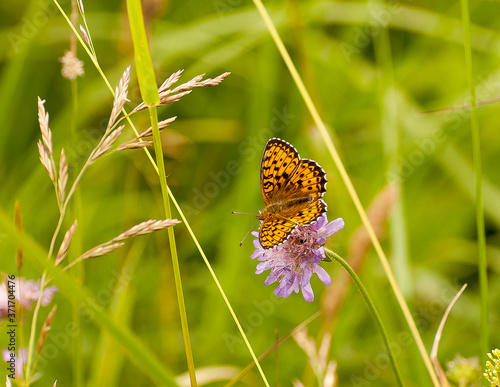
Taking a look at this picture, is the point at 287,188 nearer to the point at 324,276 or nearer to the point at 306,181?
the point at 306,181

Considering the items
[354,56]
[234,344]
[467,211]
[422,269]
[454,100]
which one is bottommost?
[234,344]

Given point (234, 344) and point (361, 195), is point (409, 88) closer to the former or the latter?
point (361, 195)

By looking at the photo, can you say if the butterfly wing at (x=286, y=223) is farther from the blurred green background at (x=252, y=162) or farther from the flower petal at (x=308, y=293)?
the blurred green background at (x=252, y=162)

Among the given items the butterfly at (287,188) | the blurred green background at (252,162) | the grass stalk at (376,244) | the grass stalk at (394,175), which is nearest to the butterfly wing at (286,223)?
the butterfly at (287,188)

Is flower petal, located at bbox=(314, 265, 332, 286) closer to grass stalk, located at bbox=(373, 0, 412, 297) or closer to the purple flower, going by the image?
the purple flower

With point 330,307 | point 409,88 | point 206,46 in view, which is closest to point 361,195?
point 409,88

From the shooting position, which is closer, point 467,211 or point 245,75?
point 467,211

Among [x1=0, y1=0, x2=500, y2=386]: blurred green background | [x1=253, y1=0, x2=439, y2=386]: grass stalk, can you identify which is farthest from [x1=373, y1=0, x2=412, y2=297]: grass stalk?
[x1=253, y1=0, x2=439, y2=386]: grass stalk
